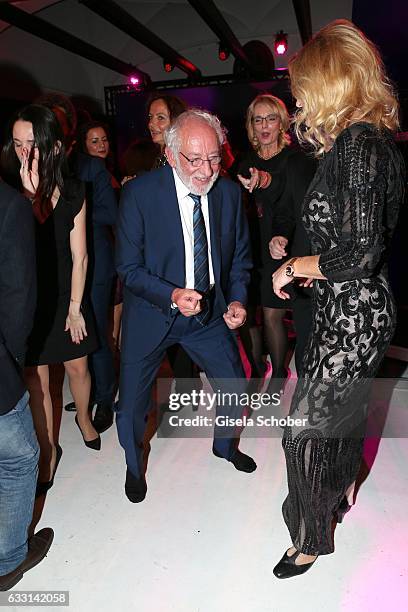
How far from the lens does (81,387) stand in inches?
99.9

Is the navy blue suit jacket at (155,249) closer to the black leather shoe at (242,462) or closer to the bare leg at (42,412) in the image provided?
the bare leg at (42,412)

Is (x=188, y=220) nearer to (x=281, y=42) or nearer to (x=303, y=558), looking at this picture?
(x=303, y=558)

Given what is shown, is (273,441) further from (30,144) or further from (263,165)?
A: (30,144)

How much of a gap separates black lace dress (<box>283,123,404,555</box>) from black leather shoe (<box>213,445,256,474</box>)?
1.95 feet

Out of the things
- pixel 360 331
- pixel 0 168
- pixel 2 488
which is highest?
pixel 0 168

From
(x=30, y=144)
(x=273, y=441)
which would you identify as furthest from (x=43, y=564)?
(x=30, y=144)

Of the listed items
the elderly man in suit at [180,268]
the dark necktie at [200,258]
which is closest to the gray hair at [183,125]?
the elderly man in suit at [180,268]

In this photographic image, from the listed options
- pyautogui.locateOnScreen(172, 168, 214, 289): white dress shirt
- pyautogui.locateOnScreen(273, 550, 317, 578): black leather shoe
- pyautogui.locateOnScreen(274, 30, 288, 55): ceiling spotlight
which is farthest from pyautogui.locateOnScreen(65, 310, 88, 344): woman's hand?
pyautogui.locateOnScreen(274, 30, 288, 55): ceiling spotlight

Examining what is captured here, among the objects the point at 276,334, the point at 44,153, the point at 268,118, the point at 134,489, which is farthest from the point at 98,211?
the point at 134,489

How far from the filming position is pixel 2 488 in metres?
1.68

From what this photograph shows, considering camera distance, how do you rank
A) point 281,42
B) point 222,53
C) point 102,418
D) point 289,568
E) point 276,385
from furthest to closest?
point 281,42 → point 222,53 → point 276,385 → point 102,418 → point 289,568

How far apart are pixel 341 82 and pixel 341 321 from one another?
→ 735 millimetres

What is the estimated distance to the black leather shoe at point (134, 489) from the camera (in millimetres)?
2314

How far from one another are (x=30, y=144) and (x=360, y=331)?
1.49 meters
